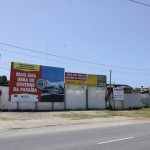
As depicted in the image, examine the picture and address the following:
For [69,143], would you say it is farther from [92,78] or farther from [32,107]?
[92,78]

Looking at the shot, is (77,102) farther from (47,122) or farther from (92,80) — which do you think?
(47,122)

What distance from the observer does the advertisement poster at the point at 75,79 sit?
42938 millimetres

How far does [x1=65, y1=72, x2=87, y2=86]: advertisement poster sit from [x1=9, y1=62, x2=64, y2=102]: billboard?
2.96 feet

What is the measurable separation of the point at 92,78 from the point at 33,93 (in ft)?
30.2

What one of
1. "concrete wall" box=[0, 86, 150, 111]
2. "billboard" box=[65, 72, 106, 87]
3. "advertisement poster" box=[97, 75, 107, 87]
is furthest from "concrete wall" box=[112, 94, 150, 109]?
"billboard" box=[65, 72, 106, 87]

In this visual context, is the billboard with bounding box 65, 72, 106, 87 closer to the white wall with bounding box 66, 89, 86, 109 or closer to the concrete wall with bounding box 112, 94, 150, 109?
the white wall with bounding box 66, 89, 86, 109

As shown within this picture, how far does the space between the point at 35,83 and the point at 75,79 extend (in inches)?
224

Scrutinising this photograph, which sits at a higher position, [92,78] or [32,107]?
[92,78]

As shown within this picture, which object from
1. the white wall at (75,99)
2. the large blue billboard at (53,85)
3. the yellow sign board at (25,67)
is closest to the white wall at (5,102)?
the yellow sign board at (25,67)

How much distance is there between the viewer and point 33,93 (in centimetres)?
3944

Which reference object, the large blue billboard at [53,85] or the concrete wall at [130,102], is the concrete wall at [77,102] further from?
the large blue billboard at [53,85]

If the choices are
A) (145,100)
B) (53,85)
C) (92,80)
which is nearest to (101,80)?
(92,80)

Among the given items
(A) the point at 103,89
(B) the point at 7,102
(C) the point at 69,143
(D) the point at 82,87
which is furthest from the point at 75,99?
(C) the point at 69,143

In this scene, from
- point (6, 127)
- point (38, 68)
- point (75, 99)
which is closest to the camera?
point (6, 127)
